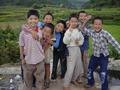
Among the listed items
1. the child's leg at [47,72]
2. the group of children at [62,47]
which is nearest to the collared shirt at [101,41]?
the group of children at [62,47]

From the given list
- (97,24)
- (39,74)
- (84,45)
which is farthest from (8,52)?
(97,24)

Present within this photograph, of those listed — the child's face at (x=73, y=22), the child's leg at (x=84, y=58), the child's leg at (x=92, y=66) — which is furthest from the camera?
the child's leg at (x=84, y=58)

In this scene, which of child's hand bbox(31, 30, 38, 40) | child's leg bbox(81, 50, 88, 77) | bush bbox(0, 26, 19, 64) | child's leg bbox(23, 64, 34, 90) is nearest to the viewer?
child's hand bbox(31, 30, 38, 40)

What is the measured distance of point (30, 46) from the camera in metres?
4.98

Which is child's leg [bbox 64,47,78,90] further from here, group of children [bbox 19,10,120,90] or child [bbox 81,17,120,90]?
child [bbox 81,17,120,90]

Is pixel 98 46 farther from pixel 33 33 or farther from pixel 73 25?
pixel 33 33

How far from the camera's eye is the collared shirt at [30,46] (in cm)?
497

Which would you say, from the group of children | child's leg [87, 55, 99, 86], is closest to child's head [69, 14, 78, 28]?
the group of children

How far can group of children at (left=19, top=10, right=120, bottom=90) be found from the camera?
500cm

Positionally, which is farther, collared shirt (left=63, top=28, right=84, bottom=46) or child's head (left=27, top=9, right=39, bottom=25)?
collared shirt (left=63, top=28, right=84, bottom=46)

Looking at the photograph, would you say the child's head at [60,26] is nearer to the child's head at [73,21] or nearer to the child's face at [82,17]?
the child's head at [73,21]

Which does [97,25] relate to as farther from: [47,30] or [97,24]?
[47,30]

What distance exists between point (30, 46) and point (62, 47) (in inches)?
31.6

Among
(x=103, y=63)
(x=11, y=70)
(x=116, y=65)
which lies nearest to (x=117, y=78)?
(x=116, y=65)
